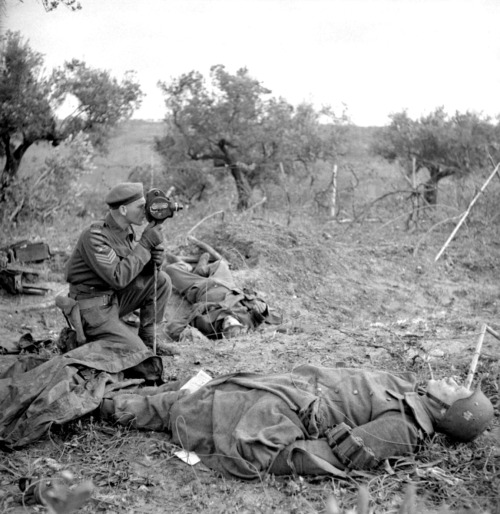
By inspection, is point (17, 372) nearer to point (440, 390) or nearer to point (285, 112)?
point (440, 390)

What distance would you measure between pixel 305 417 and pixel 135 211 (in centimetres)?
224

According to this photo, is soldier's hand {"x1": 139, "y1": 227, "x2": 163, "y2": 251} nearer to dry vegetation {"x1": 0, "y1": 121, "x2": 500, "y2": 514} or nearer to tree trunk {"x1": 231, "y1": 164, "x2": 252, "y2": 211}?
dry vegetation {"x1": 0, "y1": 121, "x2": 500, "y2": 514}

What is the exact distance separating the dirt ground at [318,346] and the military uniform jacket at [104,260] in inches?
31.6

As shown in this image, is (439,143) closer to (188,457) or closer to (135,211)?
(135,211)

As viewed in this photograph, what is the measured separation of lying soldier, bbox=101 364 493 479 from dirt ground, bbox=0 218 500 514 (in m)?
0.09

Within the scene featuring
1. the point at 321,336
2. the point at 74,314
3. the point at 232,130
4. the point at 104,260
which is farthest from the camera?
the point at 232,130

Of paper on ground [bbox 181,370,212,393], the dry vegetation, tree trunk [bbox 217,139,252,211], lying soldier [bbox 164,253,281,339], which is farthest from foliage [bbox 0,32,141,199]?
paper on ground [bbox 181,370,212,393]

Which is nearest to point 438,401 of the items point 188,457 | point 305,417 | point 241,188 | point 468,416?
point 468,416

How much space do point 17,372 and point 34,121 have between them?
7.26m

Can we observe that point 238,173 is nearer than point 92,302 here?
No

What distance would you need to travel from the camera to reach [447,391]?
3.27 metres

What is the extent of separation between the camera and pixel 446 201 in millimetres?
13461

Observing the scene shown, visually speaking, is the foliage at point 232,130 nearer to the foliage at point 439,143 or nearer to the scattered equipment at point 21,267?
the foliage at point 439,143

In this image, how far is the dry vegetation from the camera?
294cm
